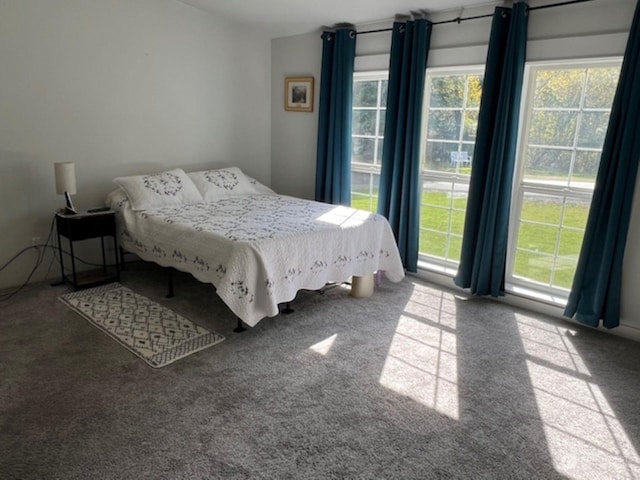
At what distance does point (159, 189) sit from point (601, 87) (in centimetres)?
347

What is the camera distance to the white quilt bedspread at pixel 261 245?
2758 millimetres

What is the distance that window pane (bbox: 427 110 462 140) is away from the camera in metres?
3.79

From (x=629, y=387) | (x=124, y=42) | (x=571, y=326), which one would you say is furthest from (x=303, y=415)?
(x=124, y=42)

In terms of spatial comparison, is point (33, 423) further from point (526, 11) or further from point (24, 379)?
point (526, 11)

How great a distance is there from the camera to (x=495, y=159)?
10.9ft

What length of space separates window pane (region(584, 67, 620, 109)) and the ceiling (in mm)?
920

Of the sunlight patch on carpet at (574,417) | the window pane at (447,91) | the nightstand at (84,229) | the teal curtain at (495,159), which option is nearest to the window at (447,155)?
the window pane at (447,91)

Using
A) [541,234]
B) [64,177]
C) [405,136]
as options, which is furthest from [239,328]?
[541,234]

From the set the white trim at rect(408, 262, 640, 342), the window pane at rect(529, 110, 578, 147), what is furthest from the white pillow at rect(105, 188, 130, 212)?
the window pane at rect(529, 110, 578, 147)

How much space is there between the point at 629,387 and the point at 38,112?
4.47m

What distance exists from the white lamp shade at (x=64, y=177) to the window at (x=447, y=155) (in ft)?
9.57

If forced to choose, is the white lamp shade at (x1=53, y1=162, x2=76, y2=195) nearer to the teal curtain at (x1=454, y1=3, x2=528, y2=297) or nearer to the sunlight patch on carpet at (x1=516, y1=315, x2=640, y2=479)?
the teal curtain at (x1=454, y1=3, x2=528, y2=297)

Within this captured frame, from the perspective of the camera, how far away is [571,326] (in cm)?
316

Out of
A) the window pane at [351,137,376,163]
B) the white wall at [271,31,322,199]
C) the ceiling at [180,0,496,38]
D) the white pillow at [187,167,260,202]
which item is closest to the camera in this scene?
the ceiling at [180,0,496,38]
